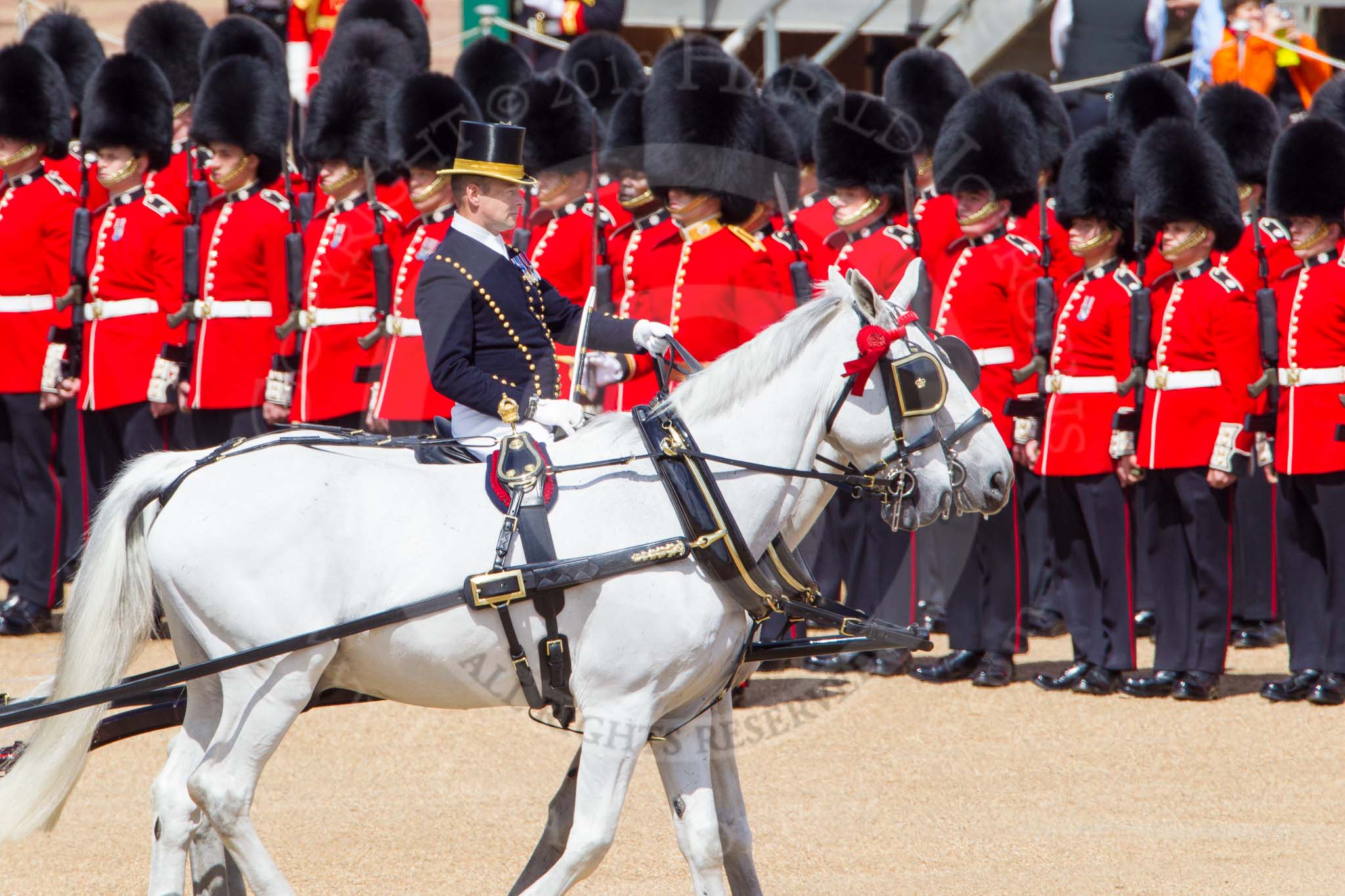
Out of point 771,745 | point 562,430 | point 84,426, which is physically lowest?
point 771,745

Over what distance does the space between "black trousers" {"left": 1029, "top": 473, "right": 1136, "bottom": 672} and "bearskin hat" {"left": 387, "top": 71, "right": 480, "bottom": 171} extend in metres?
2.58

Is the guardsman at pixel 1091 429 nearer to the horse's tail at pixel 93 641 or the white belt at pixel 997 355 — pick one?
the white belt at pixel 997 355

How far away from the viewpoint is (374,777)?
16.5 feet

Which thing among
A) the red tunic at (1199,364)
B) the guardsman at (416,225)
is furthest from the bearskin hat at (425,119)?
the red tunic at (1199,364)

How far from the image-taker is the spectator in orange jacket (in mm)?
8594

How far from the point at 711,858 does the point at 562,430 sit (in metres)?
0.91

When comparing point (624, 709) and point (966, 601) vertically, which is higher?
point (624, 709)

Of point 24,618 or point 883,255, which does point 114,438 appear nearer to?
point 24,618

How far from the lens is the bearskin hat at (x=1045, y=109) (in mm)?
7496

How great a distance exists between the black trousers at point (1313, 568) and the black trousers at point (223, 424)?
3801 mm

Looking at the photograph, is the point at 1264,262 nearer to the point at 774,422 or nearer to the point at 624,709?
the point at 774,422

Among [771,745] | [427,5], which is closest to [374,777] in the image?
[771,745]

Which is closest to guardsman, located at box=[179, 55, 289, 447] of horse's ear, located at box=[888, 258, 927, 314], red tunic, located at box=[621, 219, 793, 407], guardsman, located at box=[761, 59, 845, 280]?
red tunic, located at box=[621, 219, 793, 407]

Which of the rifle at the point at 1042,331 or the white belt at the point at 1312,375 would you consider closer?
the white belt at the point at 1312,375
